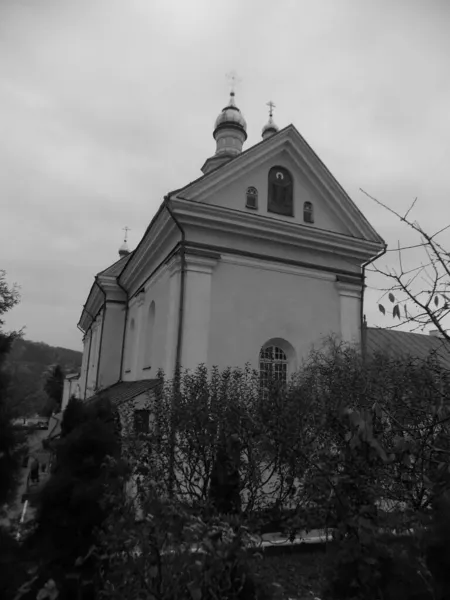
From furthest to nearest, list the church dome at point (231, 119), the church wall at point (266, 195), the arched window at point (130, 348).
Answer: the church dome at point (231, 119) < the arched window at point (130, 348) < the church wall at point (266, 195)

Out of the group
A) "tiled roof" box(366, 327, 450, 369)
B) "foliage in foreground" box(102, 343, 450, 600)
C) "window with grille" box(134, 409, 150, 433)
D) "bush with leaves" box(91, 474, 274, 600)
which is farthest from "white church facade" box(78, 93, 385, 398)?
"bush with leaves" box(91, 474, 274, 600)

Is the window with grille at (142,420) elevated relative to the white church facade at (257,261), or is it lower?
lower

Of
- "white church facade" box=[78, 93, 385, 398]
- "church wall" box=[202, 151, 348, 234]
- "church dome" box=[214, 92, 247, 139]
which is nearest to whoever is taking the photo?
"white church facade" box=[78, 93, 385, 398]

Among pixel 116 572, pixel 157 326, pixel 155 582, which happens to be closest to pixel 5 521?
pixel 116 572

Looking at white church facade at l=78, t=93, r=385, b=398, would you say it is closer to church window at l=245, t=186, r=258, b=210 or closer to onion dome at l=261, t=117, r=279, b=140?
church window at l=245, t=186, r=258, b=210

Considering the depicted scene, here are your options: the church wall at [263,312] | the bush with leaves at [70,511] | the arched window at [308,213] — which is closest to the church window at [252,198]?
the arched window at [308,213]

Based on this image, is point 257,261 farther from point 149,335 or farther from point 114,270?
point 114,270

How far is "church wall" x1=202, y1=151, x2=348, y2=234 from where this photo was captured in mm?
11781

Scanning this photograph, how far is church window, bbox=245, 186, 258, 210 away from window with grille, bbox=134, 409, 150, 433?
5763 millimetres

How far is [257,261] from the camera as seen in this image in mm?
11781

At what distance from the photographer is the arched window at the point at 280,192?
12.3 meters

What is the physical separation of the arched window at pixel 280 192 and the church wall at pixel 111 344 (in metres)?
8.57

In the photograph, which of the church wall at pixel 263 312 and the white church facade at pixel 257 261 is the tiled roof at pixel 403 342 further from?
the church wall at pixel 263 312

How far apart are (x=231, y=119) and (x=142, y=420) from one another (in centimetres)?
1722
